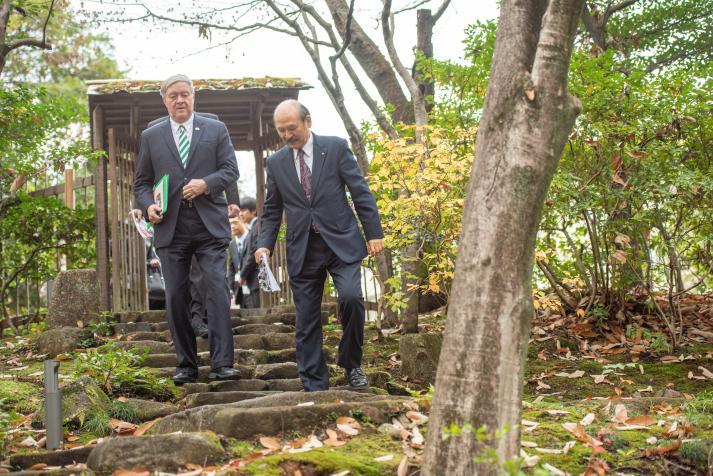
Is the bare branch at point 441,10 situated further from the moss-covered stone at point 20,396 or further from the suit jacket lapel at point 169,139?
the moss-covered stone at point 20,396

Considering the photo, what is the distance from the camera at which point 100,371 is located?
6.61 metres

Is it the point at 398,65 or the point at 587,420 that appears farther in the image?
the point at 398,65

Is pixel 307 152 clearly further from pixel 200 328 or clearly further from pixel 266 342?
pixel 200 328

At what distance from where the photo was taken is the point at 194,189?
654 cm

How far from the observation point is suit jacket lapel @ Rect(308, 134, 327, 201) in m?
6.13

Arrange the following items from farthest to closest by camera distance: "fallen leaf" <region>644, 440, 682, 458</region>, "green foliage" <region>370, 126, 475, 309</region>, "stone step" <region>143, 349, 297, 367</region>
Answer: "green foliage" <region>370, 126, 475, 309</region>, "stone step" <region>143, 349, 297, 367</region>, "fallen leaf" <region>644, 440, 682, 458</region>

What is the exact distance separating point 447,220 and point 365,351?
1654mm

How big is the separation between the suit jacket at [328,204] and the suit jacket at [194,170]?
0.60 m

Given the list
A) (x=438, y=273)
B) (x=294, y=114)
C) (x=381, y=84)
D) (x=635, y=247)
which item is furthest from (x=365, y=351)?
(x=381, y=84)

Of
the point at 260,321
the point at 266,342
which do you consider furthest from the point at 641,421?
the point at 260,321

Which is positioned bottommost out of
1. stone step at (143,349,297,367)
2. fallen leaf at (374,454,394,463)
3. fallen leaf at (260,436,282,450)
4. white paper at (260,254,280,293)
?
fallen leaf at (374,454,394,463)

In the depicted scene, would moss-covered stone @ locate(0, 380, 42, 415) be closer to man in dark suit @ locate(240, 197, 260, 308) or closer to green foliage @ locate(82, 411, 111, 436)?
green foliage @ locate(82, 411, 111, 436)

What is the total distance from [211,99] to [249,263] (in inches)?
115

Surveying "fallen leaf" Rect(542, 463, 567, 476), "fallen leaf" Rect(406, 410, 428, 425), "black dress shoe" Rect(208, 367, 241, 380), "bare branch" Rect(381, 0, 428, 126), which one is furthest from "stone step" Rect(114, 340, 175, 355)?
"fallen leaf" Rect(542, 463, 567, 476)
